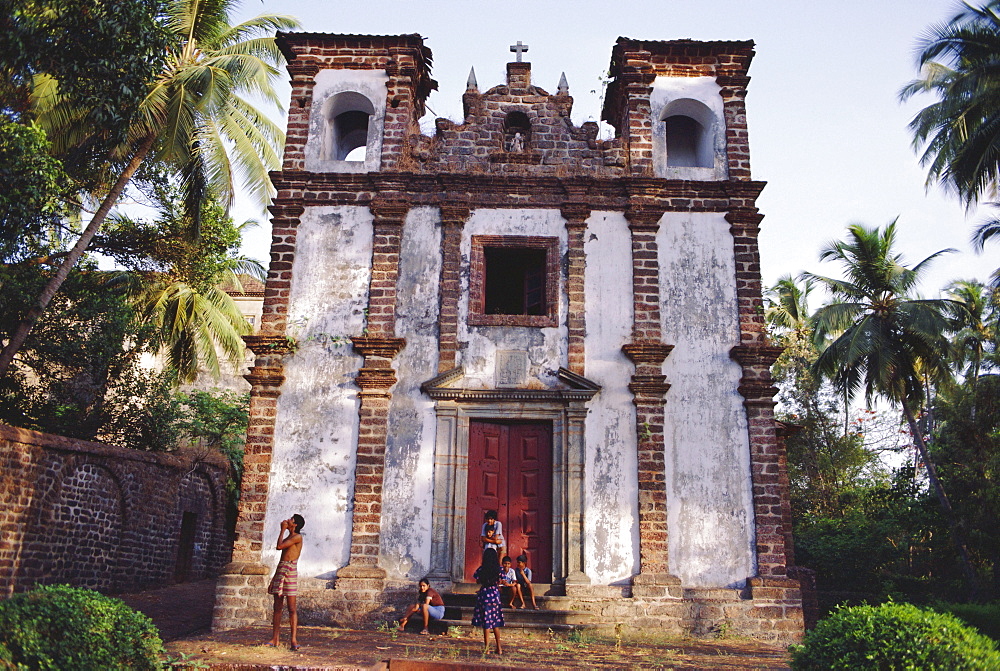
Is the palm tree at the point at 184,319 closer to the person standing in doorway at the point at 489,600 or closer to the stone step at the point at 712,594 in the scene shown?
the person standing in doorway at the point at 489,600

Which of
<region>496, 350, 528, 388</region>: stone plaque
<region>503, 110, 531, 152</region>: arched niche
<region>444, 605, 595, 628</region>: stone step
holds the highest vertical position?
<region>503, 110, 531, 152</region>: arched niche

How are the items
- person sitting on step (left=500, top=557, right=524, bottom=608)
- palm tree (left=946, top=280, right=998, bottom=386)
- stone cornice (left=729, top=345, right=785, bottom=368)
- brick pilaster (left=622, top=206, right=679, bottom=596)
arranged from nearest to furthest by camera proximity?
person sitting on step (left=500, top=557, right=524, bottom=608), brick pilaster (left=622, top=206, right=679, bottom=596), stone cornice (left=729, top=345, right=785, bottom=368), palm tree (left=946, top=280, right=998, bottom=386)

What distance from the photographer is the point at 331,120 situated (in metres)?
12.9

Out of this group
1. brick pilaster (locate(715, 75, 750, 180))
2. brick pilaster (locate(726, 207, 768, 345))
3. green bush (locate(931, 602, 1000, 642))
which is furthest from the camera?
brick pilaster (locate(715, 75, 750, 180))

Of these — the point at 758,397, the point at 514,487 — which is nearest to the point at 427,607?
the point at 514,487

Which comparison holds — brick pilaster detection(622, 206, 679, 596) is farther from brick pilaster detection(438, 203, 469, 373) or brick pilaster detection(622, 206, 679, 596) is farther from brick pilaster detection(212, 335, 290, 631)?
→ brick pilaster detection(212, 335, 290, 631)

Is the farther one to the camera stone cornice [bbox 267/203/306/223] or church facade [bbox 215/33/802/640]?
stone cornice [bbox 267/203/306/223]

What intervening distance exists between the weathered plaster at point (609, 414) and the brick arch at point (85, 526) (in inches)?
344

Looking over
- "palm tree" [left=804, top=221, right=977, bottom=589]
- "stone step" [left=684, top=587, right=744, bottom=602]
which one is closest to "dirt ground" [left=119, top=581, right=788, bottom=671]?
"stone step" [left=684, top=587, right=744, bottom=602]

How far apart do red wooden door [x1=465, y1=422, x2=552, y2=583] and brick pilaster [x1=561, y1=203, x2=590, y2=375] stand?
44.7 inches

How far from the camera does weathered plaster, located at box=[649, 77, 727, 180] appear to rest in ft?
40.0

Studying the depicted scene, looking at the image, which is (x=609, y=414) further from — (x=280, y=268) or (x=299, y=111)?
(x=299, y=111)

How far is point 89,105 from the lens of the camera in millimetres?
10734

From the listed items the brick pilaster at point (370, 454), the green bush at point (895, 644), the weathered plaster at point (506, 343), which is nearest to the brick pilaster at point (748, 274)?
the weathered plaster at point (506, 343)
